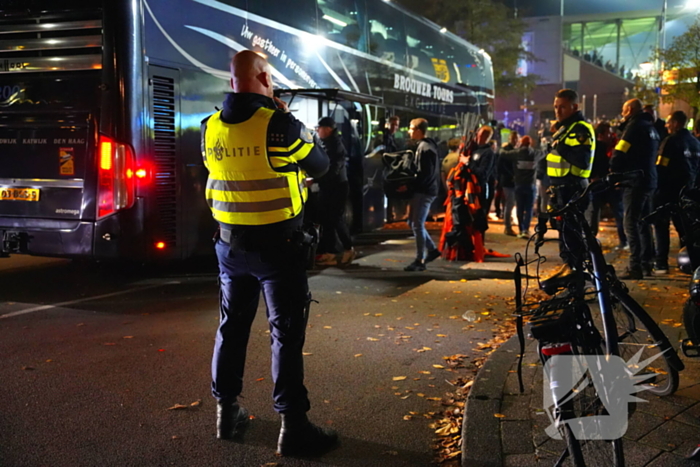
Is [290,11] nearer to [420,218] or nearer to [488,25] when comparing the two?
[420,218]

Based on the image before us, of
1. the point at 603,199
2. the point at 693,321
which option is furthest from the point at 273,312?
the point at 603,199

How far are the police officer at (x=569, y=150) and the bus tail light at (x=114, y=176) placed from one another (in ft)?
14.4

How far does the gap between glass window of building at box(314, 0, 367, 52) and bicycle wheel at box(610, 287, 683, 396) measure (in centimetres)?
801

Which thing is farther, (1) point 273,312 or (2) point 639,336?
(2) point 639,336

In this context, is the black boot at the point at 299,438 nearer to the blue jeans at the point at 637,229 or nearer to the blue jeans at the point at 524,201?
the blue jeans at the point at 637,229

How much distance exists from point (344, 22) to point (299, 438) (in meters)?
9.08

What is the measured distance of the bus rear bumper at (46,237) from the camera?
7824 mm

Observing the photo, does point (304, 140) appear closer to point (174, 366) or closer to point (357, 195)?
point (174, 366)

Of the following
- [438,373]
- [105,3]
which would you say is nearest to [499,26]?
[105,3]

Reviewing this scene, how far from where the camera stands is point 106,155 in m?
7.68

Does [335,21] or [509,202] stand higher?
[335,21]

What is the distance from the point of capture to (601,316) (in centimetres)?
375

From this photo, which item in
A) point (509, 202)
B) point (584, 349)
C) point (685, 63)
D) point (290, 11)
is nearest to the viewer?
point (584, 349)

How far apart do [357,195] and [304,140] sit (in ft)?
28.3
